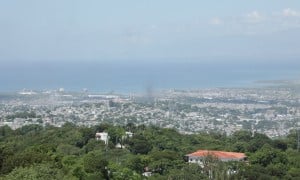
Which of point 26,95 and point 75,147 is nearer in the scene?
point 75,147

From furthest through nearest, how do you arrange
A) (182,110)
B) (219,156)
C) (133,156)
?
1. (182,110)
2. (219,156)
3. (133,156)

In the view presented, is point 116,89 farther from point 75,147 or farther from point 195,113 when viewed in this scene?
point 75,147

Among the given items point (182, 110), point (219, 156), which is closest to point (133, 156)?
point (219, 156)

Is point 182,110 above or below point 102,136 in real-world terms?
below

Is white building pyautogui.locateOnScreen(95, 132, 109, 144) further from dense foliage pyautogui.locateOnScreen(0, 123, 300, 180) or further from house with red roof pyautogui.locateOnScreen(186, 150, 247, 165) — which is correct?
house with red roof pyautogui.locateOnScreen(186, 150, 247, 165)

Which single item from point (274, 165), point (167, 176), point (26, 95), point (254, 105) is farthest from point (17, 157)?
point (26, 95)

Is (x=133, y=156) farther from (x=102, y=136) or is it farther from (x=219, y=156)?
(x=102, y=136)

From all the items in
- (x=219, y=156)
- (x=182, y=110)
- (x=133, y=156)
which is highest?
(x=133, y=156)

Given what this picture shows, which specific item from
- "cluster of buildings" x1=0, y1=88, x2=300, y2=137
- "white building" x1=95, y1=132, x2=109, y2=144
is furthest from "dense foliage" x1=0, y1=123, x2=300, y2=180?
"cluster of buildings" x1=0, y1=88, x2=300, y2=137
